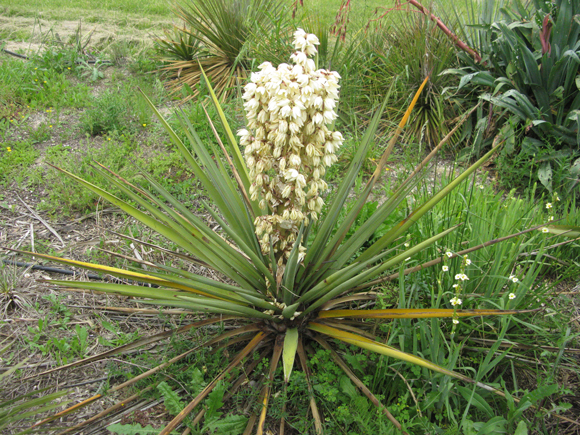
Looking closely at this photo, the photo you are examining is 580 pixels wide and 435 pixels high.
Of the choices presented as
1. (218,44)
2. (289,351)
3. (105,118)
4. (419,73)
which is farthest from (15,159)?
(419,73)

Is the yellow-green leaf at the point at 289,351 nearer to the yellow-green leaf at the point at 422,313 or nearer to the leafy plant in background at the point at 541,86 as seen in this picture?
the yellow-green leaf at the point at 422,313

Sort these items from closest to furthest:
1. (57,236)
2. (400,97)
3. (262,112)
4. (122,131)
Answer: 1. (262,112)
2. (57,236)
3. (122,131)
4. (400,97)

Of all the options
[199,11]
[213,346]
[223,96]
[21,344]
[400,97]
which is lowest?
[21,344]

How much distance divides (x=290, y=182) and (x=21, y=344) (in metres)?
1.74

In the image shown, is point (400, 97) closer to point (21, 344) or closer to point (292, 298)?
point (292, 298)

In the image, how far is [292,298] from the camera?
208 centimetres

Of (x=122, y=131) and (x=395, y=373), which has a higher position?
(x=122, y=131)

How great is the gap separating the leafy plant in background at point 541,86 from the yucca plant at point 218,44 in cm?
230

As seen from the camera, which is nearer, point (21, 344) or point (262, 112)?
point (262, 112)

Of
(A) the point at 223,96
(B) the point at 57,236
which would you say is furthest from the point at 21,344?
(A) the point at 223,96

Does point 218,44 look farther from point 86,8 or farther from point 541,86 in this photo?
point 86,8

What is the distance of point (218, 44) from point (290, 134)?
372 centimetres

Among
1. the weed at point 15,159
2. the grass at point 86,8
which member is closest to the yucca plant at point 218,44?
the weed at point 15,159

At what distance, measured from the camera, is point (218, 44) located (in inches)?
199
